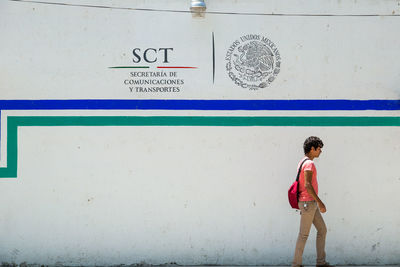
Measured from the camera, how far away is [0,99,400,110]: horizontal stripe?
694cm

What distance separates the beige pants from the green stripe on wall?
122 centimetres

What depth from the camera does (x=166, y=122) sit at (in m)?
6.97

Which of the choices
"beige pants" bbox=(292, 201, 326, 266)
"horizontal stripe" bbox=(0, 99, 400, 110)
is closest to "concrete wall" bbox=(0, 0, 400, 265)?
"horizontal stripe" bbox=(0, 99, 400, 110)

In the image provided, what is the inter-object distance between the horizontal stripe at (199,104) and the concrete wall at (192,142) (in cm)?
2

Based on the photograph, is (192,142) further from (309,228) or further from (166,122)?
(309,228)

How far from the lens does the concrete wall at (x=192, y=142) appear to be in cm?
695

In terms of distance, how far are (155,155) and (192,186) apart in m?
0.61
